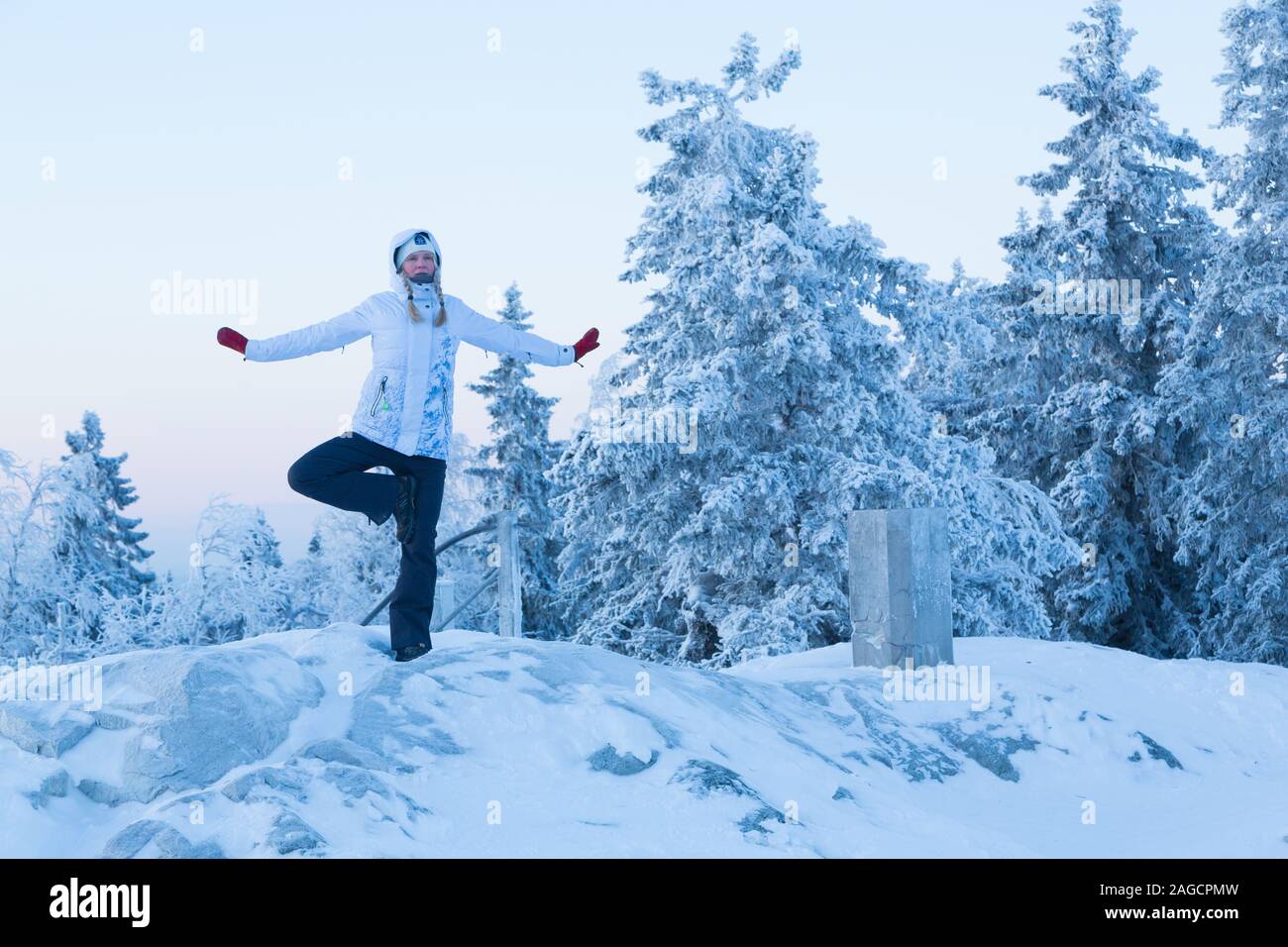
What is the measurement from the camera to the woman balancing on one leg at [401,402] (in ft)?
20.7

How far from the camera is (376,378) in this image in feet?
20.9

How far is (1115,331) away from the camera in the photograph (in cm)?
2153

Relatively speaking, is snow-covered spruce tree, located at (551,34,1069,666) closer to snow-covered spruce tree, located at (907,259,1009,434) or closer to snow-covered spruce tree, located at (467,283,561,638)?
snow-covered spruce tree, located at (907,259,1009,434)

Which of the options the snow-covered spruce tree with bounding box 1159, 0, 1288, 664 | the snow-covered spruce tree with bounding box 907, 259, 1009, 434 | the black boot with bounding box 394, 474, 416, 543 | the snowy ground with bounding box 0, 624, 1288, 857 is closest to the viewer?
the snowy ground with bounding box 0, 624, 1288, 857

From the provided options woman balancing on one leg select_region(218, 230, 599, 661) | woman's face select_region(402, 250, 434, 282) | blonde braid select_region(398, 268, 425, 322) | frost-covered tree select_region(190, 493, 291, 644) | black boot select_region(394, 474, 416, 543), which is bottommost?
frost-covered tree select_region(190, 493, 291, 644)

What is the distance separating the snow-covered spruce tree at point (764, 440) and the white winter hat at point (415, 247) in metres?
9.91

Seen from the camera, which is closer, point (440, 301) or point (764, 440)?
point (440, 301)

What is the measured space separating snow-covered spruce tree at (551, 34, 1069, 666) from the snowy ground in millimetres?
7976

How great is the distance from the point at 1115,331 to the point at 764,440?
725 centimetres

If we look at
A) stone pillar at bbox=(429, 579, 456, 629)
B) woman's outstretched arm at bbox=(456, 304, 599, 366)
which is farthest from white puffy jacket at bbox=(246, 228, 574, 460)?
stone pillar at bbox=(429, 579, 456, 629)

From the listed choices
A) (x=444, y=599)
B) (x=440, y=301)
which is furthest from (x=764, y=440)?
(x=440, y=301)

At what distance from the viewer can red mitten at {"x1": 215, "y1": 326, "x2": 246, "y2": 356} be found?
6051 mm

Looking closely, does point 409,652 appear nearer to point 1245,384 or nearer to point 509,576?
point 509,576

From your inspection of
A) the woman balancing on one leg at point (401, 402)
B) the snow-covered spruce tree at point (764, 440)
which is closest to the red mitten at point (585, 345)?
the woman balancing on one leg at point (401, 402)
